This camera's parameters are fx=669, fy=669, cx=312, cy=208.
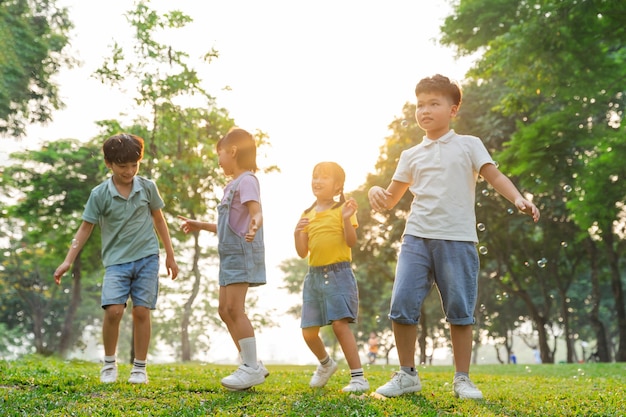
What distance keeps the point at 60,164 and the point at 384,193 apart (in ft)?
79.0

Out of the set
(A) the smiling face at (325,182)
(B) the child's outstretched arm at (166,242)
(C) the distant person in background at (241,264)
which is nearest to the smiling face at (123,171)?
(B) the child's outstretched arm at (166,242)

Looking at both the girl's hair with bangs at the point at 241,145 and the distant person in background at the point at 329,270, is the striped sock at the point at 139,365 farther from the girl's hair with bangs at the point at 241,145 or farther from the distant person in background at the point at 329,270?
the girl's hair with bangs at the point at 241,145

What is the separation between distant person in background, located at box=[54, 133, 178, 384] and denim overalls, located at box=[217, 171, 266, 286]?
1.00 meters

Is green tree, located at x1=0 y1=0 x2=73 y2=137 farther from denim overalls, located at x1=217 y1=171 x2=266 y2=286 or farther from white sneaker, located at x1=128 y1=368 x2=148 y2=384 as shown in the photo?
denim overalls, located at x1=217 y1=171 x2=266 y2=286

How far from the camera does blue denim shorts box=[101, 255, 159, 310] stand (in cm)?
607

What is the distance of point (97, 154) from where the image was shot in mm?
26219

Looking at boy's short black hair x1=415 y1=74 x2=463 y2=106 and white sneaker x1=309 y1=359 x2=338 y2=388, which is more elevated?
boy's short black hair x1=415 y1=74 x2=463 y2=106

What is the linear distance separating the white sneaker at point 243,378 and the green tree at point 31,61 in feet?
64.7

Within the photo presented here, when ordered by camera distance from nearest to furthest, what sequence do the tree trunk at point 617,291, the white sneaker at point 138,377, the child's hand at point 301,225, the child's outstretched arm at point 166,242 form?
the white sneaker at point 138,377 < the child's hand at point 301,225 < the child's outstretched arm at point 166,242 < the tree trunk at point 617,291

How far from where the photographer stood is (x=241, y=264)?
552 centimetres

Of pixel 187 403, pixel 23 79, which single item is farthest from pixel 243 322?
pixel 23 79

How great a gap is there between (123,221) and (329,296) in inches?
81.6

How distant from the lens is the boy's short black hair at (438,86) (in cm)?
535

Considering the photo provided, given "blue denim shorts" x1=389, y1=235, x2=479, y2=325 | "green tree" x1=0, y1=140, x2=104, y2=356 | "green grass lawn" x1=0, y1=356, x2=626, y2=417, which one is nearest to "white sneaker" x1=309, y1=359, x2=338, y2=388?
"green grass lawn" x1=0, y1=356, x2=626, y2=417
